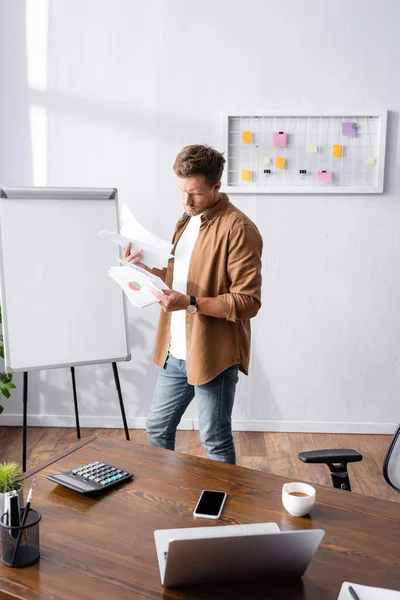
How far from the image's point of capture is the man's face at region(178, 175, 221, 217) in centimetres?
199

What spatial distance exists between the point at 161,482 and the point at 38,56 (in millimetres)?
2693

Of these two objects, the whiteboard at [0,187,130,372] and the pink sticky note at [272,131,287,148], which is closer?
the whiteboard at [0,187,130,372]

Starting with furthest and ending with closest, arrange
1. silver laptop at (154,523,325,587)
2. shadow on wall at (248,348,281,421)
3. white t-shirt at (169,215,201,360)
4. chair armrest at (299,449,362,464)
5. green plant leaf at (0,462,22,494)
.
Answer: shadow on wall at (248,348,281,421)
white t-shirt at (169,215,201,360)
chair armrest at (299,449,362,464)
green plant leaf at (0,462,22,494)
silver laptop at (154,523,325,587)

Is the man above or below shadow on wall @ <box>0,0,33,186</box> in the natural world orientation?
below

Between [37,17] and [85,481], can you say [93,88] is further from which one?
[85,481]

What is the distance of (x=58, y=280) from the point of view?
8.67 ft

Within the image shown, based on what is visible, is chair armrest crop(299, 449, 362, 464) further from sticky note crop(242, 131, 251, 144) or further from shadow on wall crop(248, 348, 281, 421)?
sticky note crop(242, 131, 251, 144)

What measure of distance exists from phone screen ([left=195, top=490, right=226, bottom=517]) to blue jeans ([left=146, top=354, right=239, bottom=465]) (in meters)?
0.73

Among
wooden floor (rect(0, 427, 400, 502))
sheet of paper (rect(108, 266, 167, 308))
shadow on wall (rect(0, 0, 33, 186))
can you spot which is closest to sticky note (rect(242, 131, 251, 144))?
shadow on wall (rect(0, 0, 33, 186))

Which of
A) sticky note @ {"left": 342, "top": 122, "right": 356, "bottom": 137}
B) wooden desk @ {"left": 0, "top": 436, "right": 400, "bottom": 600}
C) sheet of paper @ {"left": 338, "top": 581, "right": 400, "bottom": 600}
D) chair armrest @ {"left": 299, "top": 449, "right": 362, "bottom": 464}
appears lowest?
chair armrest @ {"left": 299, "top": 449, "right": 362, "bottom": 464}

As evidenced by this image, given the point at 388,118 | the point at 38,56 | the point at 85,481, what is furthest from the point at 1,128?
the point at 85,481

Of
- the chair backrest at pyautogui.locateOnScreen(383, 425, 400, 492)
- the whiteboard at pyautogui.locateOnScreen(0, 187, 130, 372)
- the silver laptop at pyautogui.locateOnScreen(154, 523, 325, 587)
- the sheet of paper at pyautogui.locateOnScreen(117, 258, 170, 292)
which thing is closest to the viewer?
the silver laptop at pyautogui.locateOnScreen(154, 523, 325, 587)

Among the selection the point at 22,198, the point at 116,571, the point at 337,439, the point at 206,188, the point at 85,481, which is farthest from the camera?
the point at 337,439

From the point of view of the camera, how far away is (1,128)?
132 inches
